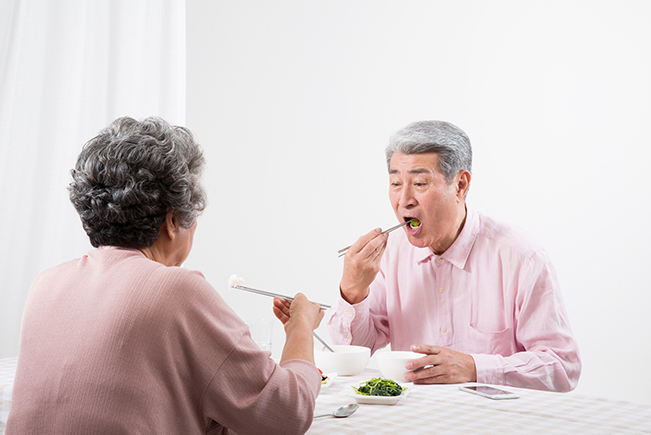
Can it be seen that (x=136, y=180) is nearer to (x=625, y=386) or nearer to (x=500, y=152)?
(x=500, y=152)

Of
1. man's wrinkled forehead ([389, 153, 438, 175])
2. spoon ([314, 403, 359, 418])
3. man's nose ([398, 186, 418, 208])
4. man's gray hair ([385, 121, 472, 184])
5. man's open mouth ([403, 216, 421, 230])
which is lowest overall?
spoon ([314, 403, 359, 418])

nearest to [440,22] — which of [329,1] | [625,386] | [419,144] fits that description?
[329,1]

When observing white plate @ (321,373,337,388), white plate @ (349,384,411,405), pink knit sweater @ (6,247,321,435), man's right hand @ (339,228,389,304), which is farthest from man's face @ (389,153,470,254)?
pink knit sweater @ (6,247,321,435)

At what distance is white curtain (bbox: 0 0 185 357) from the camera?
2.73m

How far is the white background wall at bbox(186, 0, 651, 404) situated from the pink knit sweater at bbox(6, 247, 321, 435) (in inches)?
105

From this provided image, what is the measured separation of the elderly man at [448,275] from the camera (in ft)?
6.33

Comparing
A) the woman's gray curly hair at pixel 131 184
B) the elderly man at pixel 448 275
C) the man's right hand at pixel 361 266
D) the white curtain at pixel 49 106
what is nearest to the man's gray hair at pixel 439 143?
the elderly man at pixel 448 275

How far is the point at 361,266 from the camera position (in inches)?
80.4

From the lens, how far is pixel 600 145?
3246 millimetres

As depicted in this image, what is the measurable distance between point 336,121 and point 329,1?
2.70ft

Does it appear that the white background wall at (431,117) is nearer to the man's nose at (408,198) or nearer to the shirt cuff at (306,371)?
the man's nose at (408,198)

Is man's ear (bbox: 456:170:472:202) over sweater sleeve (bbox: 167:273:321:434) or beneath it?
over

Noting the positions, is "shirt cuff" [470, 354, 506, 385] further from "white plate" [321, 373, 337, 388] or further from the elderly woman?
the elderly woman

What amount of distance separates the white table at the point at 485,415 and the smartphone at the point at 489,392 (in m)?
0.02
